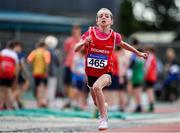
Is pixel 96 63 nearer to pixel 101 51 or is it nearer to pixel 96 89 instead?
pixel 101 51

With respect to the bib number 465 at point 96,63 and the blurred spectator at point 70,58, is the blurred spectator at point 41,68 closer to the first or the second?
the blurred spectator at point 70,58

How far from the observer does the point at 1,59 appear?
18.2m

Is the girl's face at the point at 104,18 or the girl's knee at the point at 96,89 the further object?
the girl's face at the point at 104,18

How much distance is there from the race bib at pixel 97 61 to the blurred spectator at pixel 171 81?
15.4m

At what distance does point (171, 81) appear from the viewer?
93.2 ft

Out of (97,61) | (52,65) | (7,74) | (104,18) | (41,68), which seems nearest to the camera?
(104,18)

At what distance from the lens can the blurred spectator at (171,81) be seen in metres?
27.9

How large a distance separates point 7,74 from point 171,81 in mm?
11457

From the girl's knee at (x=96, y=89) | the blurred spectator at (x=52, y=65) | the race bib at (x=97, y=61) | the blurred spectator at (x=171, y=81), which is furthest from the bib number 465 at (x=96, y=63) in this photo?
the blurred spectator at (x=171, y=81)

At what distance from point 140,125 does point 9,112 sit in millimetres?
3319

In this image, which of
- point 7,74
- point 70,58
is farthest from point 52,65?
point 7,74

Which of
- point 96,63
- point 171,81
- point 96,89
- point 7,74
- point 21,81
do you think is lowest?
point 171,81

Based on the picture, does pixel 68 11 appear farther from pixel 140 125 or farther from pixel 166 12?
pixel 166 12

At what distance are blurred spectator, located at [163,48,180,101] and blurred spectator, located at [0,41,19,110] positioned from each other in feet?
34.4
